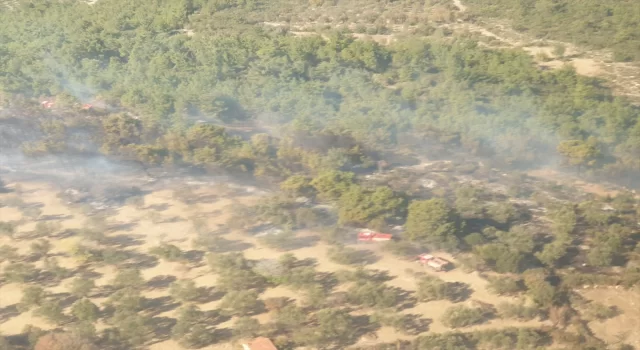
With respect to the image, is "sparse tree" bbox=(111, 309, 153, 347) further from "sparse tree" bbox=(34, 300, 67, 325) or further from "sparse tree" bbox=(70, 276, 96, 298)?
"sparse tree" bbox=(70, 276, 96, 298)

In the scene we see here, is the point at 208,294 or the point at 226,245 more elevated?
the point at 226,245

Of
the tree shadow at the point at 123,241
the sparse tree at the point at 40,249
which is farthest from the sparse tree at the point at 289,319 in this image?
the sparse tree at the point at 40,249

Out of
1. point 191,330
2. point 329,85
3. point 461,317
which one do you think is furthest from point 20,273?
point 329,85

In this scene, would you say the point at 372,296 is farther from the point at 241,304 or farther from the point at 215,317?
the point at 215,317

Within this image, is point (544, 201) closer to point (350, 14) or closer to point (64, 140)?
point (64, 140)

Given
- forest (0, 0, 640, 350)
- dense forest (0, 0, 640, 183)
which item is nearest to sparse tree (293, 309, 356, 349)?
forest (0, 0, 640, 350)
